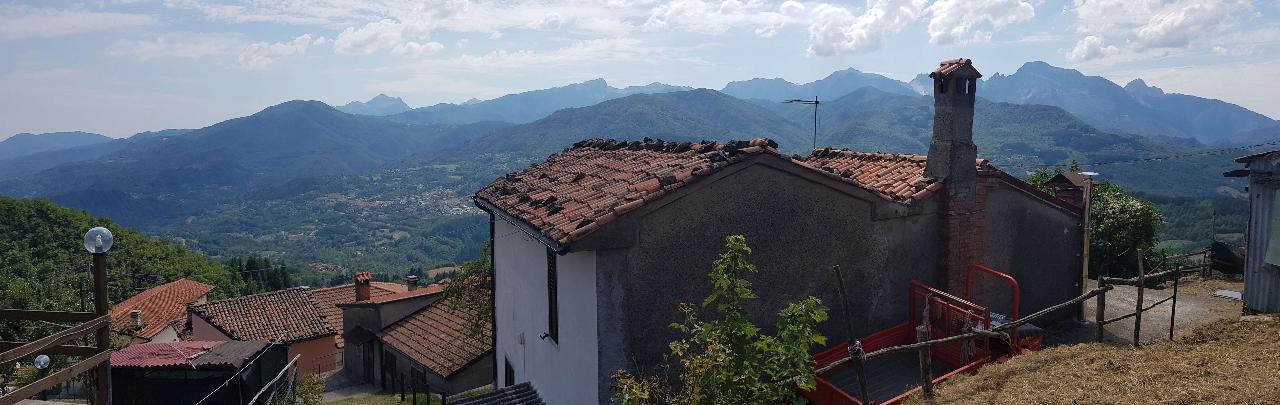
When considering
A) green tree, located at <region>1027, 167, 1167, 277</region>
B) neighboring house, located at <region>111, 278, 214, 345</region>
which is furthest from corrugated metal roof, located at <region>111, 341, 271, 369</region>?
green tree, located at <region>1027, 167, 1167, 277</region>

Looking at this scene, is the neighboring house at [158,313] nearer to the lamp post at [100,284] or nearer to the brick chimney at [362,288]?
the brick chimney at [362,288]

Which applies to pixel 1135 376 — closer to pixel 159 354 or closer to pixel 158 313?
pixel 159 354

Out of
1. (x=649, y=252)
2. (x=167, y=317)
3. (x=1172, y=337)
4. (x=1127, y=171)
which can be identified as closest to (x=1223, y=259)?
(x=1172, y=337)

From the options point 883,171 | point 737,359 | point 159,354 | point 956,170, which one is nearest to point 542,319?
point 737,359

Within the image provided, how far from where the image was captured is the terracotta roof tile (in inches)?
1384

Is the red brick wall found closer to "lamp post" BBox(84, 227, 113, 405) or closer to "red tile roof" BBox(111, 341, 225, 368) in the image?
"lamp post" BBox(84, 227, 113, 405)

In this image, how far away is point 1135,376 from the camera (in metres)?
8.23

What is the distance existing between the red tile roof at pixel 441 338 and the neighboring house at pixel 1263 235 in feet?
53.0

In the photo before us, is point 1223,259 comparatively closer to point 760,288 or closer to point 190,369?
point 760,288

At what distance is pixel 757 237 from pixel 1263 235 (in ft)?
32.3

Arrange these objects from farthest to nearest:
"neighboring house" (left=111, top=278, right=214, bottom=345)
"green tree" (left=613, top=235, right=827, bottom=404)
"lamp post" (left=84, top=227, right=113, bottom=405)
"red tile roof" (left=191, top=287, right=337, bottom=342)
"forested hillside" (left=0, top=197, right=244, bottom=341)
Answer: "forested hillside" (left=0, top=197, right=244, bottom=341) → "neighboring house" (left=111, top=278, right=214, bottom=345) → "red tile roof" (left=191, top=287, right=337, bottom=342) → "green tree" (left=613, top=235, right=827, bottom=404) → "lamp post" (left=84, top=227, right=113, bottom=405)

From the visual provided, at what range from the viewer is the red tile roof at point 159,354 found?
608 inches

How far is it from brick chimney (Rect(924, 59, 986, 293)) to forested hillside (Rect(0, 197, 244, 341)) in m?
55.6

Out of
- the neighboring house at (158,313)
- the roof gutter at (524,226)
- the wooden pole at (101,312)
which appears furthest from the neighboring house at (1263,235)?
the neighboring house at (158,313)
